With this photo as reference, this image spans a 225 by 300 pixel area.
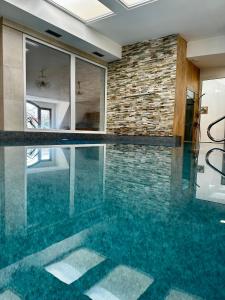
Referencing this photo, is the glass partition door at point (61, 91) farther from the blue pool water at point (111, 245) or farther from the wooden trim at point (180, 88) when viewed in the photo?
the blue pool water at point (111, 245)

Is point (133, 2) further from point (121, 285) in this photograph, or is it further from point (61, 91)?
point (121, 285)

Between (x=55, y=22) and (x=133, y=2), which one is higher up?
(x=133, y=2)

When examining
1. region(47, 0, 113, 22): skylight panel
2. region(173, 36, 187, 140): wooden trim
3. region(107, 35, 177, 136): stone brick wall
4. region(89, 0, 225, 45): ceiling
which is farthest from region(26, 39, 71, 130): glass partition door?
region(173, 36, 187, 140): wooden trim

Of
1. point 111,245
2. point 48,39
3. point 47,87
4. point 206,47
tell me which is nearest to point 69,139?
point 47,87

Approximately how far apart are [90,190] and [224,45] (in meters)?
7.34

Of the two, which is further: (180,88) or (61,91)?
(180,88)

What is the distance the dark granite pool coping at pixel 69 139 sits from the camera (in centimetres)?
521

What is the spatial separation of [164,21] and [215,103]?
554 centimetres

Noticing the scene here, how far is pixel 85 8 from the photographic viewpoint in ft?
17.8

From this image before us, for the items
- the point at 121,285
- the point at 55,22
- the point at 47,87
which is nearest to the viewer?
the point at 121,285

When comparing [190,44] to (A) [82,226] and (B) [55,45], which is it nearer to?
(B) [55,45]

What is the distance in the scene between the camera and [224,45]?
670 centimetres

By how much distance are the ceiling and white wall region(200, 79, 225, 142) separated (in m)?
3.34

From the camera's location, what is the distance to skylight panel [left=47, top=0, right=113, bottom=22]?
5.12 metres
